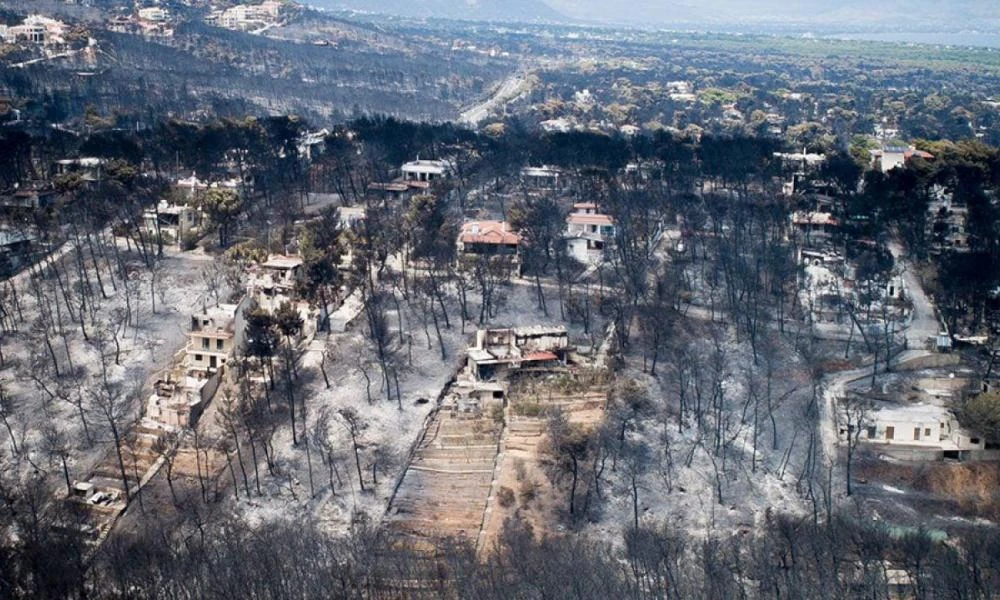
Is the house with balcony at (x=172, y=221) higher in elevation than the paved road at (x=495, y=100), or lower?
higher

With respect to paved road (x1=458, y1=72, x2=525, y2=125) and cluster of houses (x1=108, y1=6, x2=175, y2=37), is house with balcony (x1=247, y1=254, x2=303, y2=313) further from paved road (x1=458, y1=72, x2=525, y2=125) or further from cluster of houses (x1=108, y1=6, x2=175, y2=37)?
cluster of houses (x1=108, y1=6, x2=175, y2=37)

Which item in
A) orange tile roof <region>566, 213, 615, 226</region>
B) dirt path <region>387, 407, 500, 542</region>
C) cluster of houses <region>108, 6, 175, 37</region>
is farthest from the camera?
cluster of houses <region>108, 6, 175, 37</region>

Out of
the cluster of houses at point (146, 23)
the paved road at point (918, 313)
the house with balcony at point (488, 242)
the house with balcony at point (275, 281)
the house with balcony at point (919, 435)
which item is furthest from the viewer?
the cluster of houses at point (146, 23)

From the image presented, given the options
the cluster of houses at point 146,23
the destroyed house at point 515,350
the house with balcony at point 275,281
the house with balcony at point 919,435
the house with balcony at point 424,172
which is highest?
the cluster of houses at point 146,23

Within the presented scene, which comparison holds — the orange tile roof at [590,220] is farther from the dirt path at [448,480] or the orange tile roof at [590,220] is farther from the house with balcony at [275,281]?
the dirt path at [448,480]

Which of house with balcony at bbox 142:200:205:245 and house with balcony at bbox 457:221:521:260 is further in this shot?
house with balcony at bbox 142:200:205:245

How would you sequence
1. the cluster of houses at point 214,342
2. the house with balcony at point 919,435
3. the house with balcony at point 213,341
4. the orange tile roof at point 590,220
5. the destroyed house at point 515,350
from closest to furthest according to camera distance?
1. the house with balcony at point 919,435
2. the cluster of houses at point 214,342
3. the house with balcony at point 213,341
4. the destroyed house at point 515,350
5. the orange tile roof at point 590,220

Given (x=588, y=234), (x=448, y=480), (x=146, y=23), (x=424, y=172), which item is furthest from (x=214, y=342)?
(x=146, y=23)

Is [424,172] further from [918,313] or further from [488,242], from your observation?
[918,313]

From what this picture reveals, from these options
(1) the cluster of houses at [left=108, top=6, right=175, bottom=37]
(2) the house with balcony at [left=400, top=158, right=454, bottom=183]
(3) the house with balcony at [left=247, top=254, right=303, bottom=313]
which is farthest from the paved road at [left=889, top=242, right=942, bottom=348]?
(1) the cluster of houses at [left=108, top=6, right=175, bottom=37]

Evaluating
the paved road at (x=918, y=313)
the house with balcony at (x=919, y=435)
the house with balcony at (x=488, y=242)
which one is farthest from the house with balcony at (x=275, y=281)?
the paved road at (x=918, y=313)

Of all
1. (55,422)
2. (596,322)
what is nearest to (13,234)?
(55,422)
